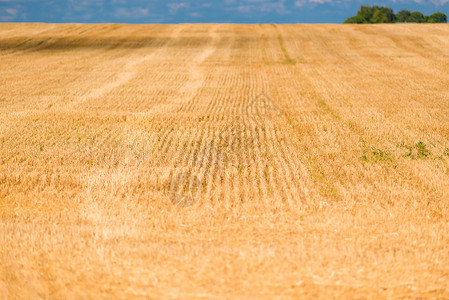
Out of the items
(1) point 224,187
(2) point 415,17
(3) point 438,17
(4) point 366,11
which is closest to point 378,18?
(4) point 366,11

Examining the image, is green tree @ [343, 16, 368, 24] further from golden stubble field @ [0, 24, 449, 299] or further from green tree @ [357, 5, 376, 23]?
golden stubble field @ [0, 24, 449, 299]

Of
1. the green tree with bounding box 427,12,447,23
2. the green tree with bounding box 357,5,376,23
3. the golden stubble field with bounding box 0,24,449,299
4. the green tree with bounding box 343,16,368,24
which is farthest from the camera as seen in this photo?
the green tree with bounding box 427,12,447,23

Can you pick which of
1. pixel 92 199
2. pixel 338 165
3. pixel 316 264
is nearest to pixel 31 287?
pixel 92 199

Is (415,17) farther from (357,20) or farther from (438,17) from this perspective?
(357,20)

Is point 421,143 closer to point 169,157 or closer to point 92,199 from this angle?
point 169,157

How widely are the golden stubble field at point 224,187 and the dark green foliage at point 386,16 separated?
7766cm

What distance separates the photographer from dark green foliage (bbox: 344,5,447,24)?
94.9m

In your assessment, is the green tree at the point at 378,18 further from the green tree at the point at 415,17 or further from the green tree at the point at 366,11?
the green tree at the point at 415,17

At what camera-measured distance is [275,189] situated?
31.9 ft

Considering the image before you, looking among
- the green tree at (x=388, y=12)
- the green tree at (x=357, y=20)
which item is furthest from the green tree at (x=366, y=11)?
the green tree at (x=357, y=20)

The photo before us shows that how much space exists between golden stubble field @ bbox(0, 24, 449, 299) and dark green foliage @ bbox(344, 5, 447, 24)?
77.7 meters

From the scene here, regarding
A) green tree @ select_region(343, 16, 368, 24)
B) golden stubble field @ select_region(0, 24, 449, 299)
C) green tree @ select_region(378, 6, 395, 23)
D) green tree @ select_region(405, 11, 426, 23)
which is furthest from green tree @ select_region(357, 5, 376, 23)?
golden stubble field @ select_region(0, 24, 449, 299)

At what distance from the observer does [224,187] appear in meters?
9.88

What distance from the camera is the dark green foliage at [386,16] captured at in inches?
3738
